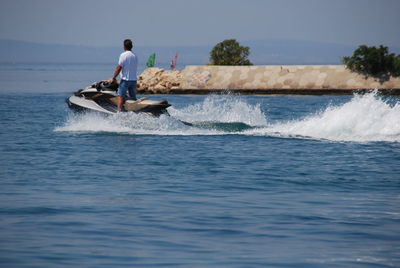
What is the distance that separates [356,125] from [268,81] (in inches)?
824

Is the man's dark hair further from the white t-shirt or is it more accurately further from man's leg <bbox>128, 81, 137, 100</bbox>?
man's leg <bbox>128, 81, 137, 100</bbox>

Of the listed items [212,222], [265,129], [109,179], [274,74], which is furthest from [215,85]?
[212,222]

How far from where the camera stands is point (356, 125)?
15.4 m

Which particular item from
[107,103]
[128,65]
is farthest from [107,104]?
[128,65]

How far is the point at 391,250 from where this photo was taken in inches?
252

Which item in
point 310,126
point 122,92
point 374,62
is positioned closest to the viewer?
point 310,126

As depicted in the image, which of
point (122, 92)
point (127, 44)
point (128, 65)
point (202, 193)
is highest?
point (127, 44)

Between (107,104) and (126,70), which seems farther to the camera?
(107,104)

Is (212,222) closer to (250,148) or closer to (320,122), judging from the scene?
(250,148)

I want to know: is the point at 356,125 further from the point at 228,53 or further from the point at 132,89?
the point at 228,53

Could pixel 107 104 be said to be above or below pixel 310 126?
above

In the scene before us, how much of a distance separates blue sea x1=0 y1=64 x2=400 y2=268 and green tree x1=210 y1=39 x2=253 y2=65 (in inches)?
969

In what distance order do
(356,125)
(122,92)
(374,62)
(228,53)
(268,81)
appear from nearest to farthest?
1. (356,125)
2. (122,92)
3. (374,62)
4. (268,81)
5. (228,53)

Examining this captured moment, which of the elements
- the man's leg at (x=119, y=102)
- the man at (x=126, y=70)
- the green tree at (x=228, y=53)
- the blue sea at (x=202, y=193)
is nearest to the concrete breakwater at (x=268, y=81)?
the green tree at (x=228, y=53)
